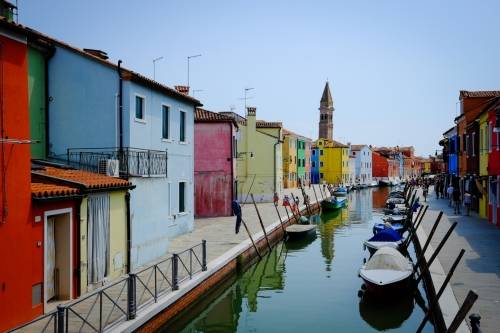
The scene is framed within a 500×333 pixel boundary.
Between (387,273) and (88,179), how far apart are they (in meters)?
9.61

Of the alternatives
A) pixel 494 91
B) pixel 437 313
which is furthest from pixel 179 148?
pixel 494 91

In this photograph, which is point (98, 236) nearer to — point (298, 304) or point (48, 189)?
point (48, 189)

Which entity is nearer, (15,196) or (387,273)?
(15,196)

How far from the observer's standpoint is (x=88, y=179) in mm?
13656

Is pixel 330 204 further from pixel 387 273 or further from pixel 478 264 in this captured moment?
pixel 387 273

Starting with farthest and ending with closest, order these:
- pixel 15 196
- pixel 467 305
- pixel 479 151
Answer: pixel 479 151 → pixel 15 196 → pixel 467 305

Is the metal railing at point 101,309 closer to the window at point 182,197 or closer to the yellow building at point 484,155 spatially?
the window at point 182,197

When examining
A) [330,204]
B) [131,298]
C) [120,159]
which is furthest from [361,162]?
[131,298]

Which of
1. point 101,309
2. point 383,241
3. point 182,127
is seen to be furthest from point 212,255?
point 101,309

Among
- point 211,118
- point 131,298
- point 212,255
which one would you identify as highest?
point 211,118

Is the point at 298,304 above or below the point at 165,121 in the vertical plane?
below

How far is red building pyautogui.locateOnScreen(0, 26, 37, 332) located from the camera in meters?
9.69

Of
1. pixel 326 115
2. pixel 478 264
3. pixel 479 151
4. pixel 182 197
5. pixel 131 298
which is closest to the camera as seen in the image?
pixel 131 298

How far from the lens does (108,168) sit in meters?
15.4
